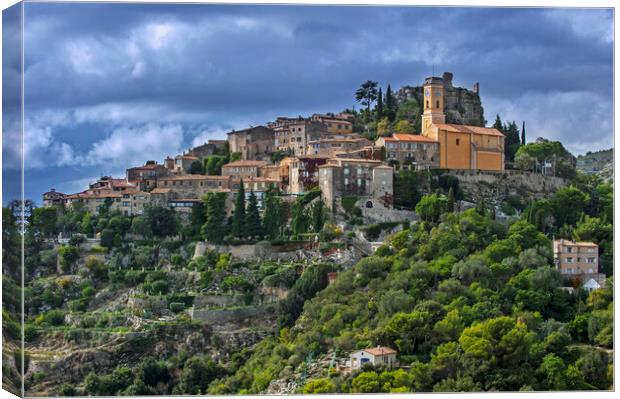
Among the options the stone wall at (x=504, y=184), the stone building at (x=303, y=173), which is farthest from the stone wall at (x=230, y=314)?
the stone wall at (x=504, y=184)

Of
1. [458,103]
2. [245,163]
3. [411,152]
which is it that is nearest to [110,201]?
[245,163]

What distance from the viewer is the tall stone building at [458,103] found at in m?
36.7

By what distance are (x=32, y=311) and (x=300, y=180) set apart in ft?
25.0

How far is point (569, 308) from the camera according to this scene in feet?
92.9

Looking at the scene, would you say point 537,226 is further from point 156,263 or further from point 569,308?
point 156,263

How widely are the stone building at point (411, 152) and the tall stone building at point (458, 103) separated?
1.99 metres

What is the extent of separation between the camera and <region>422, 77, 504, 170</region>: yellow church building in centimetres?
3509

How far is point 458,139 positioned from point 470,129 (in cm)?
54

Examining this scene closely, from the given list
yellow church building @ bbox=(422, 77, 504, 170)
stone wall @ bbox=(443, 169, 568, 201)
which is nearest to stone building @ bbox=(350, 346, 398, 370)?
stone wall @ bbox=(443, 169, 568, 201)

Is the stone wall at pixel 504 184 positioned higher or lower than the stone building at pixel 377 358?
higher

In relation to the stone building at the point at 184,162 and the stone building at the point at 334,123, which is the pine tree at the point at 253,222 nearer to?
the stone building at the point at 184,162

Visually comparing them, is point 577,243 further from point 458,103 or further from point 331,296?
point 458,103

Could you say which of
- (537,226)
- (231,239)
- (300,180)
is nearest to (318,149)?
(300,180)

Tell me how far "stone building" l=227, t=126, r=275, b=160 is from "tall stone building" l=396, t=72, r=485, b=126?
3.96 metres
